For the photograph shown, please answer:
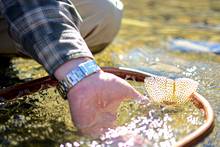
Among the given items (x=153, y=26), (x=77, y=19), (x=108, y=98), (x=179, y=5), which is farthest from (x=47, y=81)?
(x=179, y=5)

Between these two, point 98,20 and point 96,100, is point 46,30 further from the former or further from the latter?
point 98,20

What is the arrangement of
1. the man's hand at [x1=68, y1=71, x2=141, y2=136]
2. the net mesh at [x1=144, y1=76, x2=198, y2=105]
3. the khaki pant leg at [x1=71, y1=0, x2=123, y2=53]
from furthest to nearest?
the khaki pant leg at [x1=71, y1=0, x2=123, y2=53] → the net mesh at [x1=144, y1=76, x2=198, y2=105] → the man's hand at [x1=68, y1=71, x2=141, y2=136]

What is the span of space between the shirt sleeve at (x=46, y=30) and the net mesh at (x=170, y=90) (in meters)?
0.24

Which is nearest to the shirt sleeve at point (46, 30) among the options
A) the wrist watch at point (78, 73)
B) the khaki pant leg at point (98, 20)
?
the wrist watch at point (78, 73)

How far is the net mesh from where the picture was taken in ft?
5.13

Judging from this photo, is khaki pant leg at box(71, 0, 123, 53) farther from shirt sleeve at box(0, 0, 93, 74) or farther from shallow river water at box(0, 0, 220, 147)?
shirt sleeve at box(0, 0, 93, 74)

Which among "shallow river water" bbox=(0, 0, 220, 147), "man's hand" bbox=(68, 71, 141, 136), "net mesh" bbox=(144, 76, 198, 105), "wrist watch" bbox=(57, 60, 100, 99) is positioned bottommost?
"shallow river water" bbox=(0, 0, 220, 147)

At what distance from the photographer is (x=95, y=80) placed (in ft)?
4.69

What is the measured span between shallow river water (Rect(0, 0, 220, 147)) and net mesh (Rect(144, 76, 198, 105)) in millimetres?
31

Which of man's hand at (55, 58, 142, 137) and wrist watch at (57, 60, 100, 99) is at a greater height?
wrist watch at (57, 60, 100, 99)

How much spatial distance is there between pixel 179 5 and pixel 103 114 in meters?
2.74

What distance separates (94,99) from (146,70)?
91cm

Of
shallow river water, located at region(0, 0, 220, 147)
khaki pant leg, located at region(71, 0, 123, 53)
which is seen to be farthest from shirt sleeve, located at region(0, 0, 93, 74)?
khaki pant leg, located at region(71, 0, 123, 53)

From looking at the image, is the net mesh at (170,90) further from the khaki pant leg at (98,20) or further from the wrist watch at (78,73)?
the khaki pant leg at (98,20)
